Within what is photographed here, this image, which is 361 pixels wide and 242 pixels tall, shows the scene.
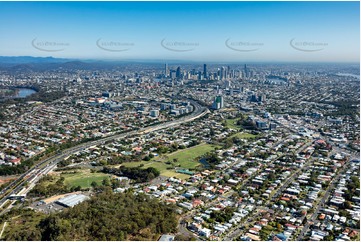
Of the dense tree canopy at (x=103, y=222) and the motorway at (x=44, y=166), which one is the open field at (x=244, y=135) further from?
the dense tree canopy at (x=103, y=222)

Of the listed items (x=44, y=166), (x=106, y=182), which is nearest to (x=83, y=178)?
(x=106, y=182)

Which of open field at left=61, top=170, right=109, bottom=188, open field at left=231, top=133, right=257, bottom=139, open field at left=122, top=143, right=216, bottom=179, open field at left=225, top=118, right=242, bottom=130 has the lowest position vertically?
open field at left=61, top=170, right=109, bottom=188

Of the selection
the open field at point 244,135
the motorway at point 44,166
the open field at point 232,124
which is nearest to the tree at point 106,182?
the motorway at point 44,166

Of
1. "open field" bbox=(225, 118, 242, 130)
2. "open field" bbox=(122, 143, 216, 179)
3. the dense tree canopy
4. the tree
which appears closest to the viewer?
the dense tree canopy

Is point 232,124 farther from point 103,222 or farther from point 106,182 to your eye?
point 103,222

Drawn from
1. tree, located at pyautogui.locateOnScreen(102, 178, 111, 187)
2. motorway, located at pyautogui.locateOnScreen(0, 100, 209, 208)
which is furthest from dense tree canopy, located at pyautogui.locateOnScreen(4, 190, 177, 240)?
motorway, located at pyautogui.locateOnScreen(0, 100, 209, 208)

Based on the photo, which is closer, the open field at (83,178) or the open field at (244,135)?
the open field at (83,178)

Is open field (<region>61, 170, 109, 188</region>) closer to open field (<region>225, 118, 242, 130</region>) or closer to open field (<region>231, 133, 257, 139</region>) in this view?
open field (<region>231, 133, 257, 139</region>)

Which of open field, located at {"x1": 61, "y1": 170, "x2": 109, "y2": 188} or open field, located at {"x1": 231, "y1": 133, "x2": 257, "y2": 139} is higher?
open field, located at {"x1": 231, "y1": 133, "x2": 257, "y2": 139}
